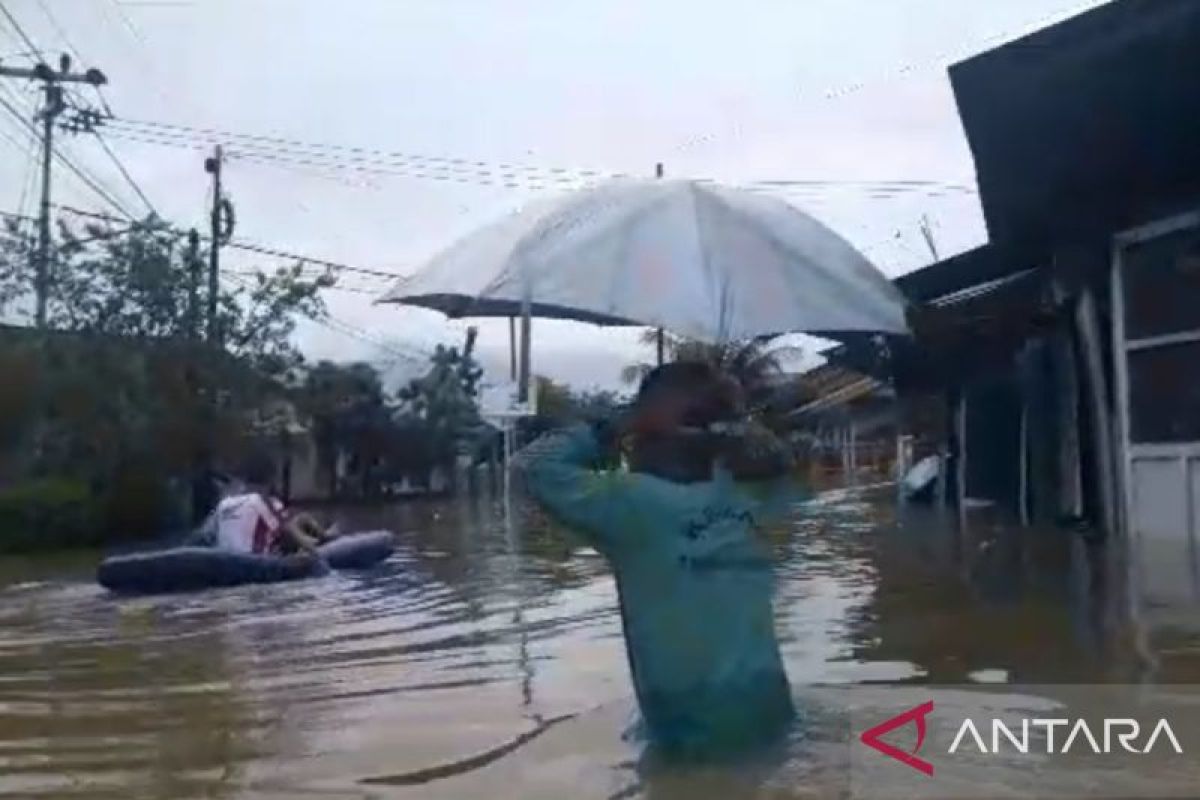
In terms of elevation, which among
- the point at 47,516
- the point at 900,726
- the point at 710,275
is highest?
the point at 710,275

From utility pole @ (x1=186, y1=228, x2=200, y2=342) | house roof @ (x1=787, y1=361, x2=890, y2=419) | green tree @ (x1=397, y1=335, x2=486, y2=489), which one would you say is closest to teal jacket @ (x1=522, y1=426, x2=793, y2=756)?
house roof @ (x1=787, y1=361, x2=890, y2=419)

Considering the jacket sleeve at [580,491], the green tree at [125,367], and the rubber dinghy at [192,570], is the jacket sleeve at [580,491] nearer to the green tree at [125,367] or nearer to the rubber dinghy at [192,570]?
the rubber dinghy at [192,570]

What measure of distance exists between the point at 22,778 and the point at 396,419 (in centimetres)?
4716

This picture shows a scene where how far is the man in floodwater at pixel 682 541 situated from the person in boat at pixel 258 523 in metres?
11.1

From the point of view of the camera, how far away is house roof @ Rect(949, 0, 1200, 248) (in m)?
12.5

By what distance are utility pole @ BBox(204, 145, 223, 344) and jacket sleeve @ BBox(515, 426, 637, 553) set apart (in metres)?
29.5

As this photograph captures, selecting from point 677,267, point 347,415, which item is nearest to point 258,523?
point 677,267

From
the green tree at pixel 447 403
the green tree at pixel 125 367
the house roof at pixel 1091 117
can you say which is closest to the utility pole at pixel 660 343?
the house roof at pixel 1091 117

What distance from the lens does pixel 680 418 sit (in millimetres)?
5816

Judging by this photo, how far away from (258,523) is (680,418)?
11704 millimetres

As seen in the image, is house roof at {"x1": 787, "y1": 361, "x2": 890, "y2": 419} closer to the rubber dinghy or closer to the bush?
the rubber dinghy

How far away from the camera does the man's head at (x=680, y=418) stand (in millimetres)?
5777

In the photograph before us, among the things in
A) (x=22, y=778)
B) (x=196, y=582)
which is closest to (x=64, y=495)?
(x=196, y=582)

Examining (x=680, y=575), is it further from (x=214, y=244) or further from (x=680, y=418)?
(x=214, y=244)
